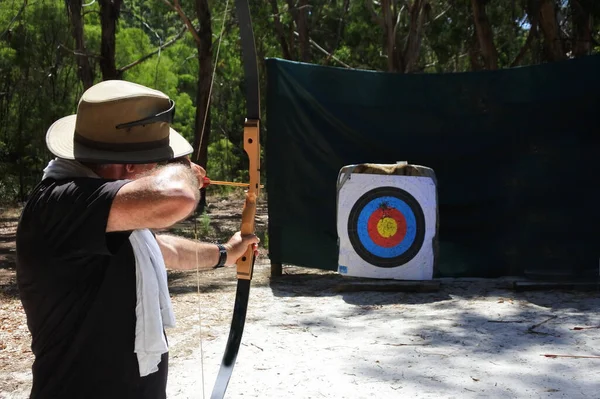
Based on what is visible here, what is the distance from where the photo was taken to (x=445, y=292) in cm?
572

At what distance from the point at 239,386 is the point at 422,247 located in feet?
8.28

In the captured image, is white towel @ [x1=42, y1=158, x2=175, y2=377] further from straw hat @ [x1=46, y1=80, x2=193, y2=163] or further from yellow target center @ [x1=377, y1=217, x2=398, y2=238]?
yellow target center @ [x1=377, y1=217, x2=398, y2=238]

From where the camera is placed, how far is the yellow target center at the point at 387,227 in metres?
5.98

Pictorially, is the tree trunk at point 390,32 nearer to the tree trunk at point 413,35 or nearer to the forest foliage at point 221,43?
the forest foliage at point 221,43

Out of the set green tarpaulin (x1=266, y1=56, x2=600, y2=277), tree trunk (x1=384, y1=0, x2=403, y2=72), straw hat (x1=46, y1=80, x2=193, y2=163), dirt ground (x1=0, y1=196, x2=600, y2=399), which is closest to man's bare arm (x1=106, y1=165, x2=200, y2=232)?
straw hat (x1=46, y1=80, x2=193, y2=163)

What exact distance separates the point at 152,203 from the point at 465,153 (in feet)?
15.7

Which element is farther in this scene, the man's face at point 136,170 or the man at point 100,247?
the man's face at point 136,170

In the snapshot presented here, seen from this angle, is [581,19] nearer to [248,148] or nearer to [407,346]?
[407,346]

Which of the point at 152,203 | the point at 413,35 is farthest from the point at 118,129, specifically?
the point at 413,35

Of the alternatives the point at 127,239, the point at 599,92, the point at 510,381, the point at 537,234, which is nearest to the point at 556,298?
the point at 537,234

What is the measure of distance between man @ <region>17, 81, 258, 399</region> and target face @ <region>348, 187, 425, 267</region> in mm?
4200

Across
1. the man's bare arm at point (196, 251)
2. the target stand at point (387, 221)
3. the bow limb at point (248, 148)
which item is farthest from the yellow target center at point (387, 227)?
the man's bare arm at point (196, 251)

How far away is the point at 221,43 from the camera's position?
10.9m

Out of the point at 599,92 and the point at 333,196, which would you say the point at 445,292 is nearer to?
the point at 333,196
